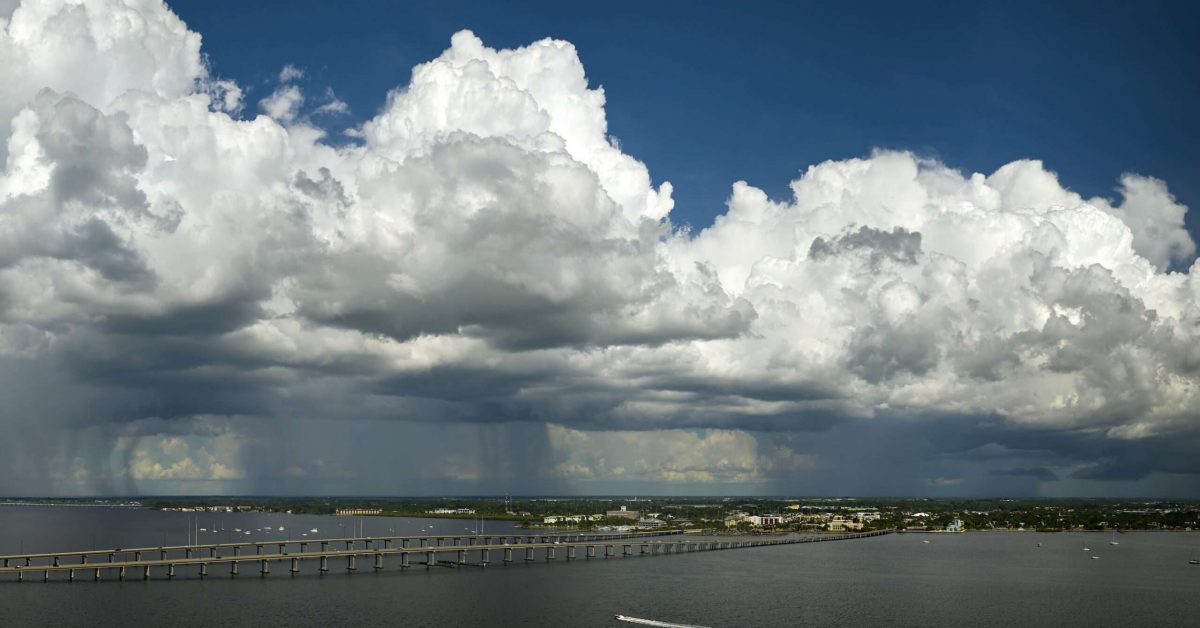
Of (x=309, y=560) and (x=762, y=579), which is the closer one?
(x=762, y=579)

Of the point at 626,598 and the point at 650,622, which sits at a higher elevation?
the point at 650,622

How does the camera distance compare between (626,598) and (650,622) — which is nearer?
(650,622)

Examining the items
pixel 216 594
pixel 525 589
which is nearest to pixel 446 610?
pixel 525 589

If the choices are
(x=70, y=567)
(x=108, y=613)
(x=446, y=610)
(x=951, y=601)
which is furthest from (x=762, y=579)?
(x=70, y=567)

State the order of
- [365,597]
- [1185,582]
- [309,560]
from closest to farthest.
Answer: [365,597]
[1185,582]
[309,560]

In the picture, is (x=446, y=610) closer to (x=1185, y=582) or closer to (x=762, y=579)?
(x=762, y=579)

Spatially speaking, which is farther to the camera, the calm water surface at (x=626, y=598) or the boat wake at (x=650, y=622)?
the calm water surface at (x=626, y=598)

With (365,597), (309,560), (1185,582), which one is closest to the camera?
(365,597)

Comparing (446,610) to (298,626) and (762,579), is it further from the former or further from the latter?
(762,579)

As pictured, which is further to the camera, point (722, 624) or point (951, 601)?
point (951, 601)

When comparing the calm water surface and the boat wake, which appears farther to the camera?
the calm water surface
